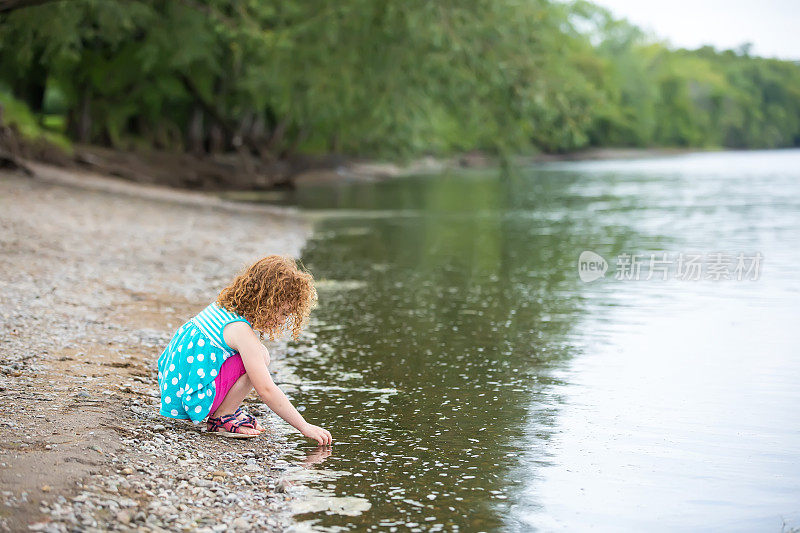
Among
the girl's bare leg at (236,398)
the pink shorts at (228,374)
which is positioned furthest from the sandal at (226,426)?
the pink shorts at (228,374)

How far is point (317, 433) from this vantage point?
574 centimetres

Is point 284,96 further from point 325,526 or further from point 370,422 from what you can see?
point 325,526

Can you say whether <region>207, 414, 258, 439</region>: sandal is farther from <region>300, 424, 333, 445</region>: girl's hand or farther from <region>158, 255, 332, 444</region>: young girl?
<region>300, 424, 333, 445</region>: girl's hand

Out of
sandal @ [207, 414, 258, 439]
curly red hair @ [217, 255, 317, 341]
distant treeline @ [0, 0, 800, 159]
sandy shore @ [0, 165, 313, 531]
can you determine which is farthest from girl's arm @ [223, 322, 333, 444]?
Answer: distant treeline @ [0, 0, 800, 159]

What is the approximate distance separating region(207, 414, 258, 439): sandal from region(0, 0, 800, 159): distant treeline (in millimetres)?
9785

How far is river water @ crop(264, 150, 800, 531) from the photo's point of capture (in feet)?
16.7

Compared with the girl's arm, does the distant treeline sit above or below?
above

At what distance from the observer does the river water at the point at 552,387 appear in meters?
5.08

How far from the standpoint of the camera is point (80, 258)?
12430mm

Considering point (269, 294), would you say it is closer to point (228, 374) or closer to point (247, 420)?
point (228, 374)

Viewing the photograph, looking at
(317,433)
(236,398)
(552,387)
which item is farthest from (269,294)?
(552,387)

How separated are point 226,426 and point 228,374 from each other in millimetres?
440

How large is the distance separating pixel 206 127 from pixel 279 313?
35766 mm

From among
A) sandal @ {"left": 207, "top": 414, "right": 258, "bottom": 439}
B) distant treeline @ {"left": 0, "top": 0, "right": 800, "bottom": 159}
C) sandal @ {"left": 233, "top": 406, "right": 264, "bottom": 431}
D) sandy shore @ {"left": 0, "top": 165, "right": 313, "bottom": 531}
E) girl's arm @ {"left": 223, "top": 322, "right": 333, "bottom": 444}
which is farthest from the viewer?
distant treeline @ {"left": 0, "top": 0, "right": 800, "bottom": 159}
